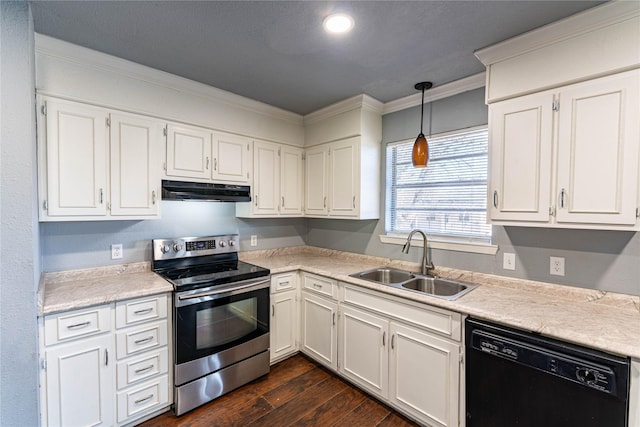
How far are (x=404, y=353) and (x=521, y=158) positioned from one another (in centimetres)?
147

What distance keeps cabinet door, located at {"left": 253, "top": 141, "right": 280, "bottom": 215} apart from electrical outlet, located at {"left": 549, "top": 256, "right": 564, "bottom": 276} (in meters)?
2.35

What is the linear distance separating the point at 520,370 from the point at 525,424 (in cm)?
28

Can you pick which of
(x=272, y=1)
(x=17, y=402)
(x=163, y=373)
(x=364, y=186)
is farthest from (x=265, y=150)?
(x=17, y=402)

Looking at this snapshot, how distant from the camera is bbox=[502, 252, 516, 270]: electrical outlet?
2.15 meters

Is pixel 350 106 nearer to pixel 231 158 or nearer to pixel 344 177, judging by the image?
pixel 344 177

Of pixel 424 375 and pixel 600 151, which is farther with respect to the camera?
pixel 424 375

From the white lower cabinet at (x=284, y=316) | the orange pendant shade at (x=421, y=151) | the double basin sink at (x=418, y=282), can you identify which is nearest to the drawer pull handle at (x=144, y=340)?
the white lower cabinet at (x=284, y=316)

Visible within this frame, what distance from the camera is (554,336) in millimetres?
1413

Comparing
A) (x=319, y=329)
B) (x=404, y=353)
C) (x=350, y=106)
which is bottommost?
(x=319, y=329)

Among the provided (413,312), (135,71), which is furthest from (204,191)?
(413,312)

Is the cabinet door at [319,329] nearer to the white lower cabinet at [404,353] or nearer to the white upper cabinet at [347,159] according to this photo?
the white lower cabinet at [404,353]

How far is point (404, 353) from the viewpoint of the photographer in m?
2.05

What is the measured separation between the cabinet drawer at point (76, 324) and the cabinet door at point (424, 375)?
1881 mm

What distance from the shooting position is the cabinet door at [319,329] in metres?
2.57
